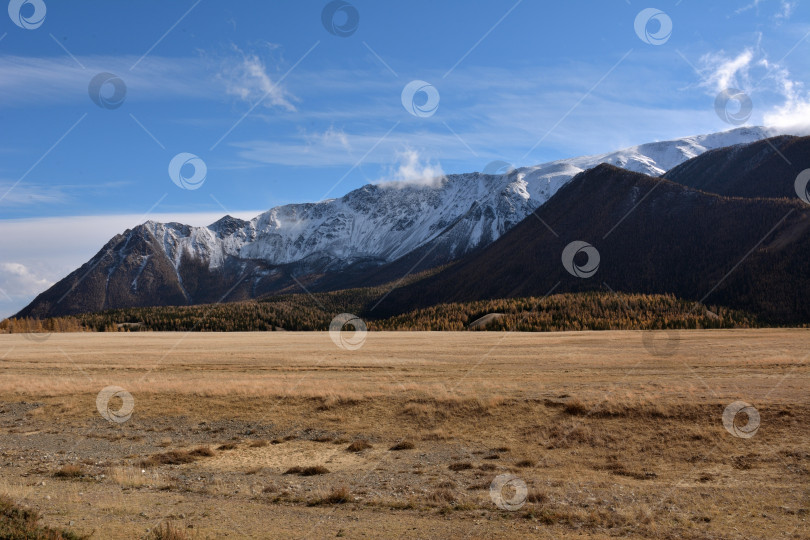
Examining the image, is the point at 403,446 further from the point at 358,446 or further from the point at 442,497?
the point at 442,497

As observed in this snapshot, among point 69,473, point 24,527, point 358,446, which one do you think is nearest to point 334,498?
point 358,446

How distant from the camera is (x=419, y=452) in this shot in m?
25.1

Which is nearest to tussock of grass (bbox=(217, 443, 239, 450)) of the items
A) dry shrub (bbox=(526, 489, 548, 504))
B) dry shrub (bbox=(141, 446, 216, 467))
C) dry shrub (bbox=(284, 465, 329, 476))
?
dry shrub (bbox=(141, 446, 216, 467))

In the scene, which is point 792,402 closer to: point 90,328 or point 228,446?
point 228,446

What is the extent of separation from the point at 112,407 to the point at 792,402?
3670 cm

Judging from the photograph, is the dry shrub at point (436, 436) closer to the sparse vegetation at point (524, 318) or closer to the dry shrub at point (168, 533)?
the dry shrub at point (168, 533)

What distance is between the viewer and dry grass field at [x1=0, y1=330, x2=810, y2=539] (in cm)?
1695

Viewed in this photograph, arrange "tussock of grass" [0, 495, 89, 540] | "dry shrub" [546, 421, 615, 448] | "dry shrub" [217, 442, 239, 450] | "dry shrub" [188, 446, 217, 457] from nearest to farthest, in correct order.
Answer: "tussock of grass" [0, 495, 89, 540], "dry shrub" [188, 446, 217, 457], "dry shrub" [546, 421, 615, 448], "dry shrub" [217, 442, 239, 450]

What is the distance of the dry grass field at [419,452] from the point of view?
55.6ft

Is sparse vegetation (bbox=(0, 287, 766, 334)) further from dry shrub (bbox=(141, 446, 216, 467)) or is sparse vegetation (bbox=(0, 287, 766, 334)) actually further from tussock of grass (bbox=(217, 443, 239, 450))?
dry shrub (bbox=(141, 446, 216, 467))

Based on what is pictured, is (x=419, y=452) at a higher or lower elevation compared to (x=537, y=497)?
higher

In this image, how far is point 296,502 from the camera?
19.0 meters

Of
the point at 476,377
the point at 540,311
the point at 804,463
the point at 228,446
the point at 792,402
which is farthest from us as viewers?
the point at 540,311

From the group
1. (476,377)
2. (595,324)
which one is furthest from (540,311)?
(476,377)
